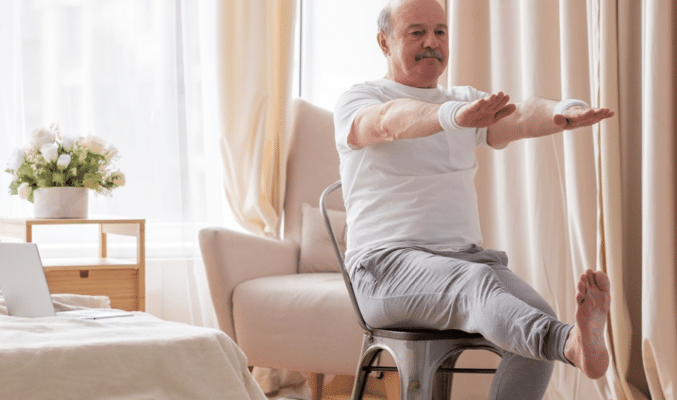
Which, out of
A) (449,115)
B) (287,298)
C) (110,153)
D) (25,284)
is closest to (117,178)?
(110,153)

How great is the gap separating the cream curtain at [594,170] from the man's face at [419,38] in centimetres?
85

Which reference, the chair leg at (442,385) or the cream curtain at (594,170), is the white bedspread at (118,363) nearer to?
the chair leg at (442,385)

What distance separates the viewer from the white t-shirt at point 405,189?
4.76ft

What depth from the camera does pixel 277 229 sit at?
2.89 metres

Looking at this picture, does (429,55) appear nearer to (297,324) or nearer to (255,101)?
(297,324)

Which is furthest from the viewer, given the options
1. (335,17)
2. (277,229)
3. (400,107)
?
(335,17)

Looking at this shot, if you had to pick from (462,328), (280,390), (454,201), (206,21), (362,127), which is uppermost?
(206,21)

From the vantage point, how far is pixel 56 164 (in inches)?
95.0

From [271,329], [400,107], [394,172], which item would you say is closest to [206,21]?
[271,329]

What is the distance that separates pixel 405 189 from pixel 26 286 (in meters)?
0.74

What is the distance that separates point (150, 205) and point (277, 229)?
59 cm

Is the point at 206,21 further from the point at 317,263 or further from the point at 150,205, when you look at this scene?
the point at 317,263

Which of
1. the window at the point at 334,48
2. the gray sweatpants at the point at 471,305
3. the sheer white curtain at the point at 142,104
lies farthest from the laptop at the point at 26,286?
the window at the point at 334,48

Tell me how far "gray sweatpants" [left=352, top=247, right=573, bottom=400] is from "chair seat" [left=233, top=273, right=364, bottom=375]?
2.06 feet
